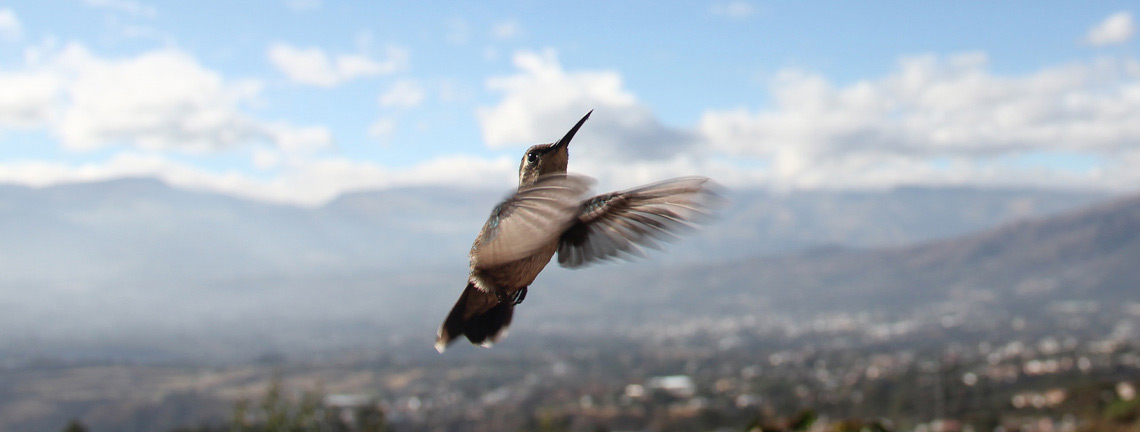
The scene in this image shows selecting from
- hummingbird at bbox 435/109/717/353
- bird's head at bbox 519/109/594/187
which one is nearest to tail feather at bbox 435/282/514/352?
hummingbird at bbox 435/109/717/353

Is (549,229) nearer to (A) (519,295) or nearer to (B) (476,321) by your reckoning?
(A) (519,295)

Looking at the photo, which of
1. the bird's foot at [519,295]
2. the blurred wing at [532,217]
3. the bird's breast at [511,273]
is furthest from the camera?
the bird's foot at [519,295]

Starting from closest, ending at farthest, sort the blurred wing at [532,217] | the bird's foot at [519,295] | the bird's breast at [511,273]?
the blurred wing at [532,217]
the bird's breast at [511,273]
the bird's foot at [519,295]

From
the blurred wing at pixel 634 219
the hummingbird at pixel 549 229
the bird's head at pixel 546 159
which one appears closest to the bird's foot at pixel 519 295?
the hummingbird at pixel 549 229

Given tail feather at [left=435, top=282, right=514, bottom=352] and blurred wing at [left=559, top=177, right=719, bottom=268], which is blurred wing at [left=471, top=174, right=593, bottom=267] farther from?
tail feather at [left=435, top=282, right=514, bottom=352]

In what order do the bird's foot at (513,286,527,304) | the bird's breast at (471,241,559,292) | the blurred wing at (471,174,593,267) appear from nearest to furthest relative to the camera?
1. the blurred wing at (471,174,593,267)
2. the bird's breast at (471,241,559,292)
3. the bird's foot at (513,286,527,304)

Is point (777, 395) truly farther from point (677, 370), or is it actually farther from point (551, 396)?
point (677, 370)

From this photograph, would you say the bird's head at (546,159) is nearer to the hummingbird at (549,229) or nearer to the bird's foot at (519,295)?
the hummingbird at (549,229)

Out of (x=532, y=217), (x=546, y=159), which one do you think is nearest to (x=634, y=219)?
(x=546, y=159)
